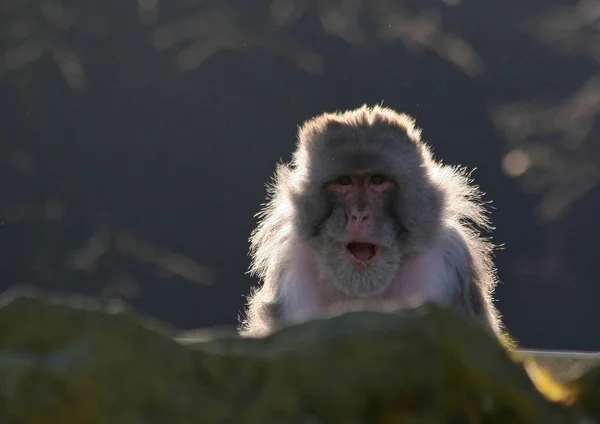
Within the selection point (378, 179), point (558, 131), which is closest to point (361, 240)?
point (378, 179)

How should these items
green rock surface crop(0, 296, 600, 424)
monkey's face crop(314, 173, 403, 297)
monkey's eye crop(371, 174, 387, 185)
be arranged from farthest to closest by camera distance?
monkey's eye crop(371, 174, 387, 185) → monkey's face crop(314, 173, 403, 297) → green rock surface crop(0, 296, 600, 424)

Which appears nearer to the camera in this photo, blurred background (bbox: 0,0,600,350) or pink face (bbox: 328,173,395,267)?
pink face (bbox: 328,173,395,267)

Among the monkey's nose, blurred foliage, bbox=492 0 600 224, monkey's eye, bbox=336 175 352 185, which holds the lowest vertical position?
the monkey's nose

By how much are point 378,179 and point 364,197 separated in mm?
155

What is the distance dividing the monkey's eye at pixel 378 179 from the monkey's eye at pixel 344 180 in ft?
0.30

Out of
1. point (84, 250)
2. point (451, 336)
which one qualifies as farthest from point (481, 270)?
point (84, 250)

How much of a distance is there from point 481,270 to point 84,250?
411cm

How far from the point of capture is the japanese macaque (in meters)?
3.84

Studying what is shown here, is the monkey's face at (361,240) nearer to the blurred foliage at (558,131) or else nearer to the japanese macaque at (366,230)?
the japanese macaque at (366,230)

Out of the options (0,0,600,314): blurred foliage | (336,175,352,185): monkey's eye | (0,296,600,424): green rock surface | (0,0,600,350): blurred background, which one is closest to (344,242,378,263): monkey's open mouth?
(336,175,352,185): monkey's eye

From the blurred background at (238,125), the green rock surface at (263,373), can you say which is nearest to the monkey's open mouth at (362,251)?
the green rock surface at (263,373)

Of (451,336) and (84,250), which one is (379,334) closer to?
(451,336)

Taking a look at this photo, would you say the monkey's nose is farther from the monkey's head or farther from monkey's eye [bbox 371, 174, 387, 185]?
monkey's eye [bbox 371, 174, 387, 185]

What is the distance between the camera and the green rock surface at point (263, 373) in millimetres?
892
